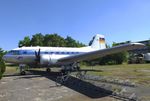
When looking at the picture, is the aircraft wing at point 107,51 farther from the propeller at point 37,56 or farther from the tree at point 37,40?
the tree at point 37,40

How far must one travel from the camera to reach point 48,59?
3030 centimetres

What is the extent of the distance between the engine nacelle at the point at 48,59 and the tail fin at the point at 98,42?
1141 cm

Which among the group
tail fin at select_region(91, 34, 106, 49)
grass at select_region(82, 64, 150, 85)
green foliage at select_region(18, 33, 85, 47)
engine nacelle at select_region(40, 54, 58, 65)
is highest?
green foliage at select_region(18, 33, 85, 47)

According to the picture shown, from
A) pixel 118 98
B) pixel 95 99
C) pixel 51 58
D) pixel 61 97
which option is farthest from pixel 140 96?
pixel 51 58

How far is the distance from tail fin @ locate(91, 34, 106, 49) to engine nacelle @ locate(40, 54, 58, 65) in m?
11.4

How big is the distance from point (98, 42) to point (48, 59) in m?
13.8

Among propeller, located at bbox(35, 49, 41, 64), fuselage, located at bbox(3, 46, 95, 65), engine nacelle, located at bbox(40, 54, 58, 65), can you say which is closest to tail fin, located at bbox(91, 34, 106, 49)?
fuselage, located at bbox(3, 46, 95, 65)

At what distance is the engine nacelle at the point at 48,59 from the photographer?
2991 cm

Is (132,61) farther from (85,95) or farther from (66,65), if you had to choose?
(85,95)

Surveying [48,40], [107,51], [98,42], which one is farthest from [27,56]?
[48,40]

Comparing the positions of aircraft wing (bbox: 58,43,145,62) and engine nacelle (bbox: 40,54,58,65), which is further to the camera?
engine nacelle (bbox: 40,54,58,65)

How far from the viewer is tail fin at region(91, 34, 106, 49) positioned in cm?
4088

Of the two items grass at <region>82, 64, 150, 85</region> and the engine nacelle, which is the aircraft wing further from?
grass at <region>82, 64, 150, 85</region>

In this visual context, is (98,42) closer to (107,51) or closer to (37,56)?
(37,56)
